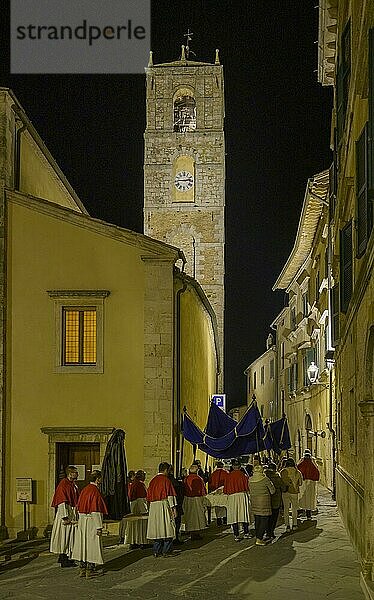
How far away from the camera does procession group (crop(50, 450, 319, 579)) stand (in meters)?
14.5

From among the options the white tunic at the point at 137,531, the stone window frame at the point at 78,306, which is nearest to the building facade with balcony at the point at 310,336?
the stone window frame at the point at 78,306

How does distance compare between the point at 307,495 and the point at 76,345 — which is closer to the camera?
the point at 76,345

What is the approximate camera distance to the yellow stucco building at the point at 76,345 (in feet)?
66.1

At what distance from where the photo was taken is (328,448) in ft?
93.7

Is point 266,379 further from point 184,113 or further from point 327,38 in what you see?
point 327,38

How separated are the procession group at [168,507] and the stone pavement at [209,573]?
1.01ft

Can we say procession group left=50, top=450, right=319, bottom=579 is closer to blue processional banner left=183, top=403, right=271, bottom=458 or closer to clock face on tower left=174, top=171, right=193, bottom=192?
blue processional banner left=183, top=403, right=271, bottom=458

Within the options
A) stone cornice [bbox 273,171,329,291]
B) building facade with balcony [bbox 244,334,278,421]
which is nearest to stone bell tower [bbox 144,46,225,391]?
stone cornice [bbox 273,171,329,291]

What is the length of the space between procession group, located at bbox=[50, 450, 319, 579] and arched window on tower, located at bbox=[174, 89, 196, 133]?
109ft

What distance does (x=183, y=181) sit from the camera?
5016 cm

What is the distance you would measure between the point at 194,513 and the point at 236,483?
128cm

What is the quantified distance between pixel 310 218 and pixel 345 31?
1410 centimetres

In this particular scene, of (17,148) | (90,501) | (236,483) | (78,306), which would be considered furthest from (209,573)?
(17,148)

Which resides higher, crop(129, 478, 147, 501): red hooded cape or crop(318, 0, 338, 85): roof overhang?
crop(318, 0, 338, 85): roof overhang
